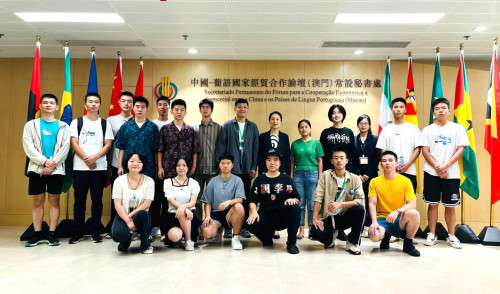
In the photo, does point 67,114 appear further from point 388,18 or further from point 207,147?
point 388,18

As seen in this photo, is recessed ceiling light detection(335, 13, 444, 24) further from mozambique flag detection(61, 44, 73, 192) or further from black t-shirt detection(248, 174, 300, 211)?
mozambique flag detection(61, 44, 73, 192)

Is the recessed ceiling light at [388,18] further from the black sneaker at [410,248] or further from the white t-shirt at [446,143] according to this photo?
the black sneaker at [410,248]

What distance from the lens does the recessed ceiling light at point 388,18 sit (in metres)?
4.90

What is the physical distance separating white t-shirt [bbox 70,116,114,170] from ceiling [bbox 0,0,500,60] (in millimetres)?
1464

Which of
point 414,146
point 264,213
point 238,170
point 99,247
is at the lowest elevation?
point 99,247

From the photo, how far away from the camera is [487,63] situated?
22.7 feet

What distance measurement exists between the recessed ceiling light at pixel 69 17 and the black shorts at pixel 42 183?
212 centimetres

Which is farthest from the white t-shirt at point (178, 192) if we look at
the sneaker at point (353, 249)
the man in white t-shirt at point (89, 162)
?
the sneaker at point (353, 249)

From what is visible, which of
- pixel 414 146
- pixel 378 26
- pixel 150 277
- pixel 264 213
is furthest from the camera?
pixel 378 26

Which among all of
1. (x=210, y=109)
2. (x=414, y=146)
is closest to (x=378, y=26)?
(x=414, y=146)

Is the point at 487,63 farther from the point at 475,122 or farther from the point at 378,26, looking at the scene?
the point at 378,26

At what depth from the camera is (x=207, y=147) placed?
4887 millimetres

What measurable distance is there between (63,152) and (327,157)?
326cm

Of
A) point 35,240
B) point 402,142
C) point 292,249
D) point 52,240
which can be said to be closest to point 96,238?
point 52,240
